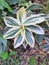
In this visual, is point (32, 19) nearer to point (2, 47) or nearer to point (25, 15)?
point (25, 15)

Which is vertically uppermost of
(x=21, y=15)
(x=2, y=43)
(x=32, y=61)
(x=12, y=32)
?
(x=21, y=15)

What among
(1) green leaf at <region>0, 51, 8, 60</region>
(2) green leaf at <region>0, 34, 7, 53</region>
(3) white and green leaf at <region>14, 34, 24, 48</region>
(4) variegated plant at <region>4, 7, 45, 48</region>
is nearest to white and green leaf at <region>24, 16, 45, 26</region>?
(4) variegated plant at <region>4, 7, 45, 48</region>

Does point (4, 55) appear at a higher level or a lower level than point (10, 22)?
lower

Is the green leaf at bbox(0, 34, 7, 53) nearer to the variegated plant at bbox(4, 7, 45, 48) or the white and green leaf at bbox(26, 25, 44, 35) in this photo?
the variegated plant at bbox(4, 7, 45, 48)

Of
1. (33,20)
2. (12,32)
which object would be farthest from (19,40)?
(33,20)

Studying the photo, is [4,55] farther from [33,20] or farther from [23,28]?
[33,20]

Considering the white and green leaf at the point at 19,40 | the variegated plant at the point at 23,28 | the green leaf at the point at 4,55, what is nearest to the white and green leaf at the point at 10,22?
the variegated plant at the point at 23,28

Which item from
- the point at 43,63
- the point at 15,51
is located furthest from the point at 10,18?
the point at 43,63

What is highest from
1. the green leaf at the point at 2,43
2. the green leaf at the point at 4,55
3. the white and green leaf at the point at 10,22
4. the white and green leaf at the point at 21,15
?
the white and green leaf at the point at 21,15

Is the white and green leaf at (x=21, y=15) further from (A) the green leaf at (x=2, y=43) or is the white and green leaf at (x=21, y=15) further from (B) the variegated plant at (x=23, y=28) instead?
(A) the green leaf at (x=2, y=43)
